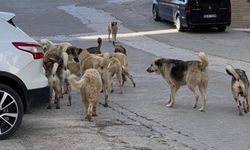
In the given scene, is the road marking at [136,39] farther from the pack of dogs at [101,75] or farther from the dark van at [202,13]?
the pack of dogs at [101,75]

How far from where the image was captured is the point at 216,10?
24281mm

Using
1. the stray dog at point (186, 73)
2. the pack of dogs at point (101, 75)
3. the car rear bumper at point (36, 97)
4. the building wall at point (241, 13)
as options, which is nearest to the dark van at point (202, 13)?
the building wall at point (241, 13)

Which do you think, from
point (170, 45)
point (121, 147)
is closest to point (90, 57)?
point (121, 147)

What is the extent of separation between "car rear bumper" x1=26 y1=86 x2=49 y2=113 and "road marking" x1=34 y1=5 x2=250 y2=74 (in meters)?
7.63

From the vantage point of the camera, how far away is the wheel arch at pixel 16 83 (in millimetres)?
7618

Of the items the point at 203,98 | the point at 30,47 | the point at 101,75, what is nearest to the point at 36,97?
the point at 30,47

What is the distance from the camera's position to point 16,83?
775cm

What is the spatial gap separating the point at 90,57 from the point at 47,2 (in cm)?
2971

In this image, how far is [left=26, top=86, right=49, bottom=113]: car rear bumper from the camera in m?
7.88

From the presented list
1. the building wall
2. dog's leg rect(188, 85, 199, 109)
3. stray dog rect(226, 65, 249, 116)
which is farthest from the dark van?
stray dog rect(226, 65, 249, 116)

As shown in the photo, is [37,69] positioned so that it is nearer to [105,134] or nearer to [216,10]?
[105,134]

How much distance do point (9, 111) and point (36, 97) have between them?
480mm

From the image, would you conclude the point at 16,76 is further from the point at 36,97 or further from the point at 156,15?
the point at 156,15

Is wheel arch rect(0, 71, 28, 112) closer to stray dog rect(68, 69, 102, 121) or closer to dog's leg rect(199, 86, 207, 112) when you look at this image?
stray dog rect(68, 69, 102, 121)
